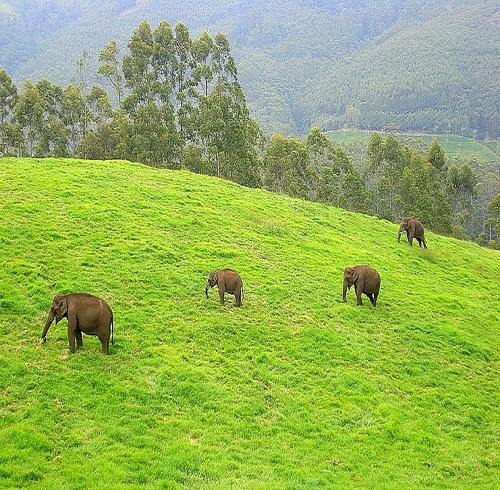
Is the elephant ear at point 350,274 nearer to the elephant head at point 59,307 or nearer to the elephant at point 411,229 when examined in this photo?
the elephant head at point 59,307

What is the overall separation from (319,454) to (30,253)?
49.9 feet

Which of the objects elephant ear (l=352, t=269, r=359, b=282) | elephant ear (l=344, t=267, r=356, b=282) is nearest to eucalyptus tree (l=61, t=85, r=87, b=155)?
elephant ear (l=344, t=267, r=356, b=282)

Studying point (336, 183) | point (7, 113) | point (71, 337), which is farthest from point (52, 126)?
point (71, 337)

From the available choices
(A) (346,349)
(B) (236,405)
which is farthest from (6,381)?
(A) (346,349)

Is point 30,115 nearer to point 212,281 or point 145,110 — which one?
point 145,110

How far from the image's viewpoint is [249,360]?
1828 centimetres

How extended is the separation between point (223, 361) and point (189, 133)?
177 feet

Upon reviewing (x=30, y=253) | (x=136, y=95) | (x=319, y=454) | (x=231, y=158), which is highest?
(x=136, y=95)

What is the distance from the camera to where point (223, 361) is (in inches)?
706

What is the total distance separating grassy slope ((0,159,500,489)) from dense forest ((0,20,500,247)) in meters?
31.8

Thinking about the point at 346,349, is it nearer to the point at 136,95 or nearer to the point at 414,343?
the point at 414,343

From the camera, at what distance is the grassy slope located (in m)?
12.8

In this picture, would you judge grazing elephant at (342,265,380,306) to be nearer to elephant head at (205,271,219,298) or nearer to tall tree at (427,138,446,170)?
elephant head at (205,271,219,298)

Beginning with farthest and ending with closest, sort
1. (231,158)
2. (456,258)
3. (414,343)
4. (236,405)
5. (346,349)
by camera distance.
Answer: (231,158), (456,258), (414,343), (346,349), (236,405)
